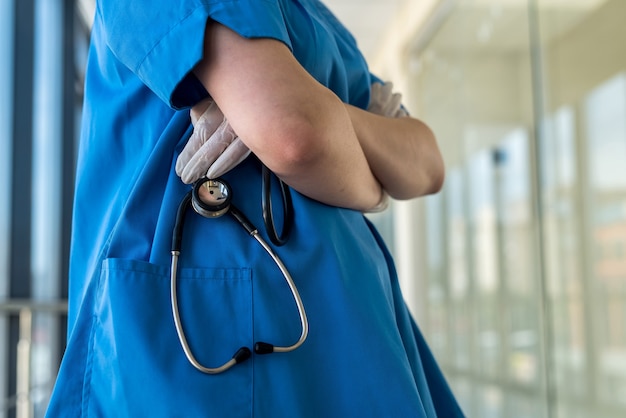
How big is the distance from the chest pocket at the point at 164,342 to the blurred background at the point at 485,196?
1.41 metres

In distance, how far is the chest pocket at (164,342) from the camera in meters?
0.57

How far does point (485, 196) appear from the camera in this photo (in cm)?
278

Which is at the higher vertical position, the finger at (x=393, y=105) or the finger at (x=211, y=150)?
the finger at (x=393, y=105)

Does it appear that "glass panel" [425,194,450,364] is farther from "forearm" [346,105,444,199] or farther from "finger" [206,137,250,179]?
"finger" [206,137,250,179]

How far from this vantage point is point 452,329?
3.28 metres

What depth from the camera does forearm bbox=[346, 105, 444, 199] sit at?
2.33ft

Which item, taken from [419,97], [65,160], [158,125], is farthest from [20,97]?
[158,125]

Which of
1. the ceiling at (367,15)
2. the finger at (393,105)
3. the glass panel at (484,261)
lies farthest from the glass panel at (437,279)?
the finger at (393,105)

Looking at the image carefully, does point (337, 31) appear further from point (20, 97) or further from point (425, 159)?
point (20, 97)

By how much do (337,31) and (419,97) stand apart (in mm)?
3091

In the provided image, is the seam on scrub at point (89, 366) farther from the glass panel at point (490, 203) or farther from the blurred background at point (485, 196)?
the glass panel at point (490, 203)

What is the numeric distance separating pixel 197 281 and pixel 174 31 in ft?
0.72

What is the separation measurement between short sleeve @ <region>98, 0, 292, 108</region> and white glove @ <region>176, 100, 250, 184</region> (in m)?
0.03

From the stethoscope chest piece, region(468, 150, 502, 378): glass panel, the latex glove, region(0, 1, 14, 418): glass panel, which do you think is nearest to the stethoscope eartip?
the stethoscope chest piece
